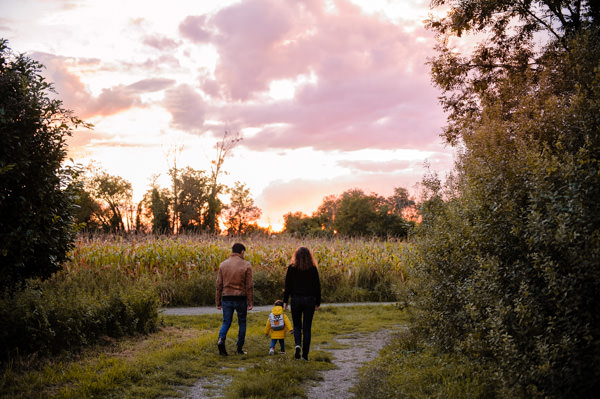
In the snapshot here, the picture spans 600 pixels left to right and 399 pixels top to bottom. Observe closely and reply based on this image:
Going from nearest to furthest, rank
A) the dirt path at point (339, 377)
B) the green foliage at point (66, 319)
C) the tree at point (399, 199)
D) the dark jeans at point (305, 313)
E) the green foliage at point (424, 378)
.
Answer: the green foliage at point (424, 378)
the dirt path at point (339, 377)
the green foliage at point (66, 319)
the dark jeans at point (305, 313)
the tree at point (399, 199)

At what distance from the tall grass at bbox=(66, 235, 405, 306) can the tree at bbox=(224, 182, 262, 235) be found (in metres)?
45.1

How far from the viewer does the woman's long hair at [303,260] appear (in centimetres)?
896

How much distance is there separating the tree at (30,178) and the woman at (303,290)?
4635 mm

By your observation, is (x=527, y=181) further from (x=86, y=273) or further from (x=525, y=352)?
(x=86, y=273)

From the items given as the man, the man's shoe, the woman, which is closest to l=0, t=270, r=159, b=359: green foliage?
the man's shoe

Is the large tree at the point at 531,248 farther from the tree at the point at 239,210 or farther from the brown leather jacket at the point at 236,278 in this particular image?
the tree at the point at 239,210

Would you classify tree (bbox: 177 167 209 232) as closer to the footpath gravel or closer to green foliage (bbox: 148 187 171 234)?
green foliage (bbox: 148 187 171 234)

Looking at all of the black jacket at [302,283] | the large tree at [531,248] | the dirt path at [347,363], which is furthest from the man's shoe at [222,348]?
the large tree at [531,248]

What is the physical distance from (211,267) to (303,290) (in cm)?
1160

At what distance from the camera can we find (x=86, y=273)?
1766cm

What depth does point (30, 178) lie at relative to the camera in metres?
8.36

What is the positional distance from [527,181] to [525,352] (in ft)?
6.52

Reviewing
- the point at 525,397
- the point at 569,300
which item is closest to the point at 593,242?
the point at 569,300

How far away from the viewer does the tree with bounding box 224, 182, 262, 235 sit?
69.5m
